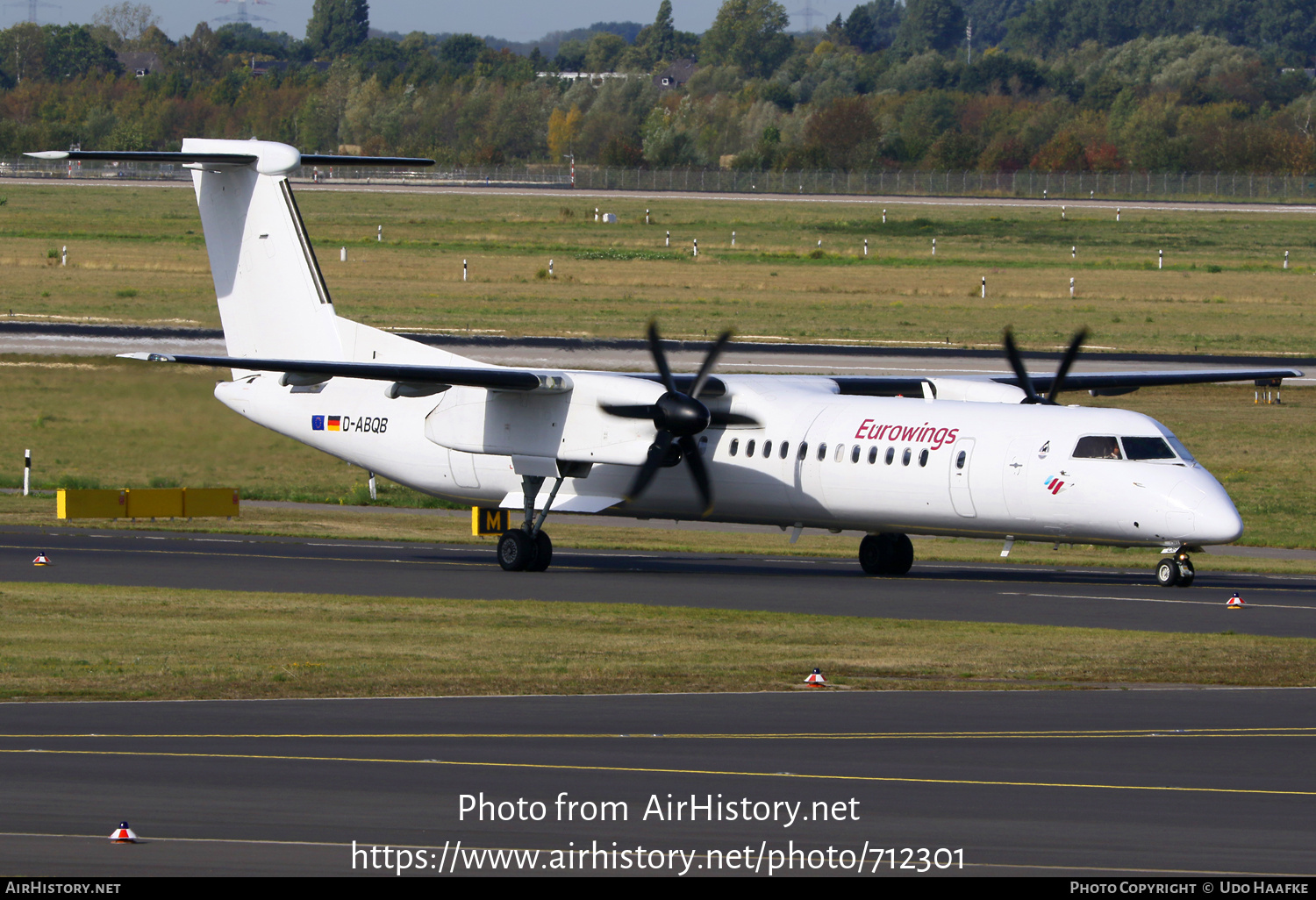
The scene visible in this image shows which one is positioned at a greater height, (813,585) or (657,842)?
(657,842)

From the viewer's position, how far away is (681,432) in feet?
91.1

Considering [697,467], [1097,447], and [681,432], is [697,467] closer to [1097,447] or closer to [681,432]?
[681,432]

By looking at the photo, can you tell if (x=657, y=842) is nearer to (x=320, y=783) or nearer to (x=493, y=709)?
(x=320, y=783)

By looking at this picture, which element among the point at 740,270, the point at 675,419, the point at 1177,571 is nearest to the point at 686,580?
the point at 675,419

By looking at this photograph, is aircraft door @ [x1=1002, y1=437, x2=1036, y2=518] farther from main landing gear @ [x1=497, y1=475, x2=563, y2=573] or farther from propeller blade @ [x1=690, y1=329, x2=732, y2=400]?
main landing gear @ [x1=497, y1=475, x2=563, y2=573]

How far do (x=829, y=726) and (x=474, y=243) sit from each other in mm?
90041

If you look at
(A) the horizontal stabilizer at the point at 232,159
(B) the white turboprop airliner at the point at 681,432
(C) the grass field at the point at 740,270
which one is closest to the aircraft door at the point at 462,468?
(B) the white turboprop airliner at the point at 681,432

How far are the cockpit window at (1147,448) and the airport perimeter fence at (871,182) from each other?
4612 inches

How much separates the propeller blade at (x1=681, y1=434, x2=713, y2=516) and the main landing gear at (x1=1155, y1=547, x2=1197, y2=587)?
24.2ft

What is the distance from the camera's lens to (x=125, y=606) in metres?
23.9

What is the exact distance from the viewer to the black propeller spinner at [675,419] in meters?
27.6

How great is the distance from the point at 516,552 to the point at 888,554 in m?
6.30

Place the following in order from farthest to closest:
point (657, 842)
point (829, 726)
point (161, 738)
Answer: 1. point (829, 726)
2. point (161, 738)
3. point (657, 842)
